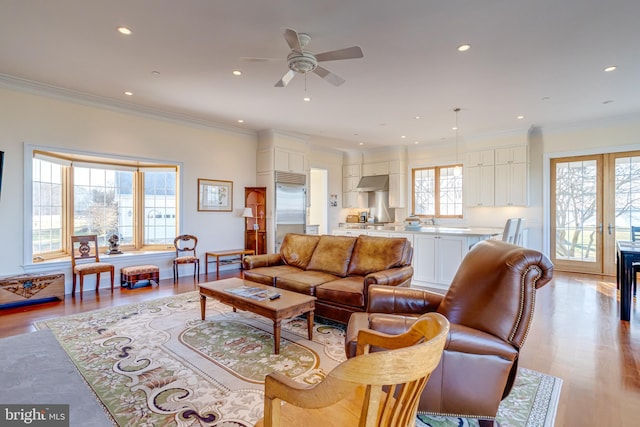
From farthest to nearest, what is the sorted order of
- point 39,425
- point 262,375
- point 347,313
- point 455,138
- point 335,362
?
point 455,138, point 347,313, point 335,362, point 262,375, point 39,425

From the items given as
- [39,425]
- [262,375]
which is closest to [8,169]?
[39,425]

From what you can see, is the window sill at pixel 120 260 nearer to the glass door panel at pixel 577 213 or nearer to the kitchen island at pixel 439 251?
the kitchen island at pixel 439 251

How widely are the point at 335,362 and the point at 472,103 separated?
15.1ft

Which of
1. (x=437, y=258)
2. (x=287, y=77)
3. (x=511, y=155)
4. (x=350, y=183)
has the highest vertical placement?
(x=287, y=77)

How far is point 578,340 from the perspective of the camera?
310cm

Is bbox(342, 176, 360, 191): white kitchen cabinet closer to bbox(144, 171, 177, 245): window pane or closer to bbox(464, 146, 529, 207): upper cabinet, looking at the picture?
bbox(464, 146, 529, 207): upper cabinet

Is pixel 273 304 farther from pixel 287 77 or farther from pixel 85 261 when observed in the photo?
pixel 85 261

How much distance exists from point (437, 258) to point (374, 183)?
4110 millimetres

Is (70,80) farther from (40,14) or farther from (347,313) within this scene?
(347,313)

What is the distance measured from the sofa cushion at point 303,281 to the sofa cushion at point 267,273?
113 millimetres

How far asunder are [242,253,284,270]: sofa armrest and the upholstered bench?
6.75 ft

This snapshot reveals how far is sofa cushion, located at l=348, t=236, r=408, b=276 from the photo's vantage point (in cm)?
365

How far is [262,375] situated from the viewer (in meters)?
2.41

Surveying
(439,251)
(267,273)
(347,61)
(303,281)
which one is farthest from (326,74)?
(439,251)
